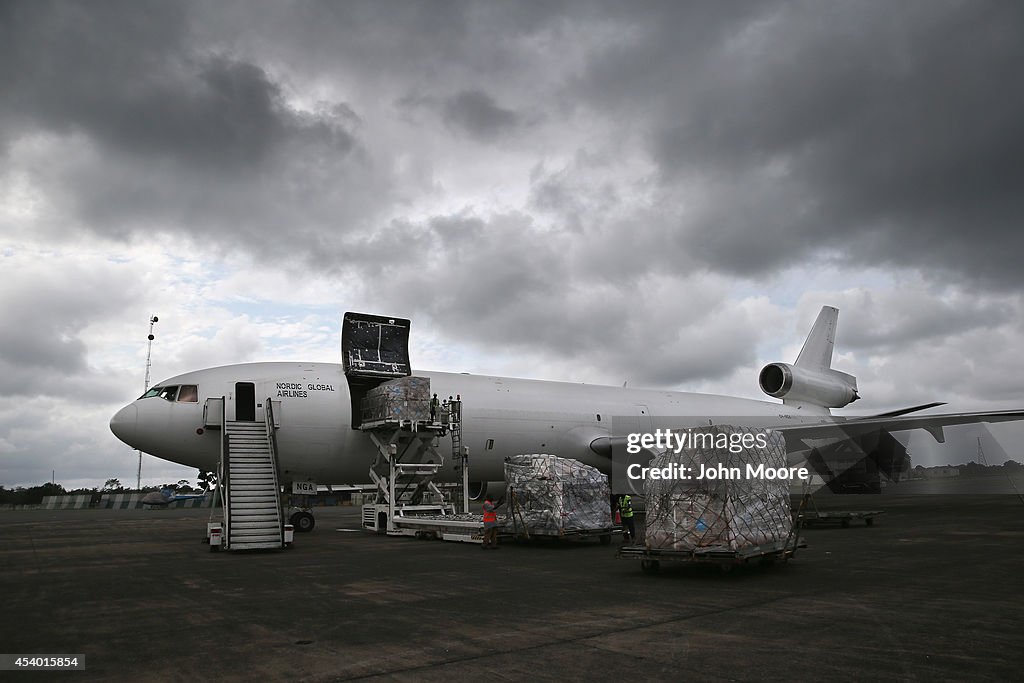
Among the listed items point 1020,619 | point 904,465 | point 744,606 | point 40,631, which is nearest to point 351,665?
point 40,631

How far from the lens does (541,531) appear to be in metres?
17.8

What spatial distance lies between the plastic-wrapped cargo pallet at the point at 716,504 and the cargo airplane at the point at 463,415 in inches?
455

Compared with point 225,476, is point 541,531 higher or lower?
lower

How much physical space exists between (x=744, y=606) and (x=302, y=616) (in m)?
5.47

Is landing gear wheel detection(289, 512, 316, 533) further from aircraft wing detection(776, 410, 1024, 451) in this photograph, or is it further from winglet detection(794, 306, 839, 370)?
winglet detection(794, 306, 839, 370)

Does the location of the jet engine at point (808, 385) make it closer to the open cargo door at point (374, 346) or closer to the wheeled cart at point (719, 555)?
the open cargo door at point (374, 346)

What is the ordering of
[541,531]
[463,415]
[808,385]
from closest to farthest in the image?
[541,531] < [463,415] < [808,385]

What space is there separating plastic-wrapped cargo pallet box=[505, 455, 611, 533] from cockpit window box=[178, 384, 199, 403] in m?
9.42

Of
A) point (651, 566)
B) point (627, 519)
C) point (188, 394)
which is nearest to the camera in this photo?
point (651, 566)

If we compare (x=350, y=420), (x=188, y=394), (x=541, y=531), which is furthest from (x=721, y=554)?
(x=188, y=394)

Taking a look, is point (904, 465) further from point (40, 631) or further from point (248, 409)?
point (40, 631)

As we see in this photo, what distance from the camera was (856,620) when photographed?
25.0 ft

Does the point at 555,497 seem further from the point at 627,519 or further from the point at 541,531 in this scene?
the point at 627,519

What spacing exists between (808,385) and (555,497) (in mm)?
21730
